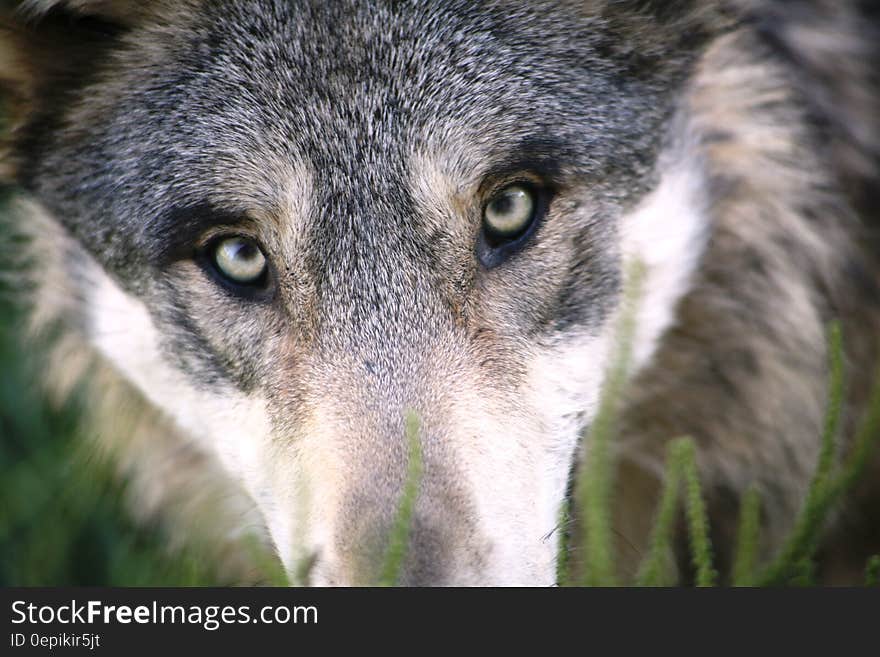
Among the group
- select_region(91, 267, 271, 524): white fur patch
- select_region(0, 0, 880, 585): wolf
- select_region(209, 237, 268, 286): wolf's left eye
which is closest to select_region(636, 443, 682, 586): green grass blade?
select_region(0, 0, 880, 585): wolf

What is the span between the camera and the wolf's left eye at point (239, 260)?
2322 mm

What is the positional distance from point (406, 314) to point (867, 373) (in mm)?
1486

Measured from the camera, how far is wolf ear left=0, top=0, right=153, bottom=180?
2.40m

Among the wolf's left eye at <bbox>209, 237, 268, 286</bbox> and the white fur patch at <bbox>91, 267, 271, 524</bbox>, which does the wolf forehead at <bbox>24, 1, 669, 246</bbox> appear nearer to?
the wolf's left eye at <bbox>209, 237, 268, 286</bbox>

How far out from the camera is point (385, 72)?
2213 millimetres

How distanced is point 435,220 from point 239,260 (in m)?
0.50

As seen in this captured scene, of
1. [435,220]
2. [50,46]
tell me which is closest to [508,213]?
[435,220]

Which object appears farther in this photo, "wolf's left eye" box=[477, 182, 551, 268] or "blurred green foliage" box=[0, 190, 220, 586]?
"blurred green foliage" box=[0, 190, 220, 586]

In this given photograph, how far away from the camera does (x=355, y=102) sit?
7.22ft

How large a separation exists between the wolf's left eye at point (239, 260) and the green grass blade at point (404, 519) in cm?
62

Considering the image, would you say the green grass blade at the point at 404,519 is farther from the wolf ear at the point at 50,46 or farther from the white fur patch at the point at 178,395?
the wolf ear at the point at 50,46

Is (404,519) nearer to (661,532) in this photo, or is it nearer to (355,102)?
(661,532)

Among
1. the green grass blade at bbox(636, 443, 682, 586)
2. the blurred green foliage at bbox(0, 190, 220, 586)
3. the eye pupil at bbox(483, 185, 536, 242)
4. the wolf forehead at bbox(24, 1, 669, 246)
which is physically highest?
the wolf forehead at bbox(24, 1, 669, 246)

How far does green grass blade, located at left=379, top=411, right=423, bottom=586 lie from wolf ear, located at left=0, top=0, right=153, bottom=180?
50.6 inches
